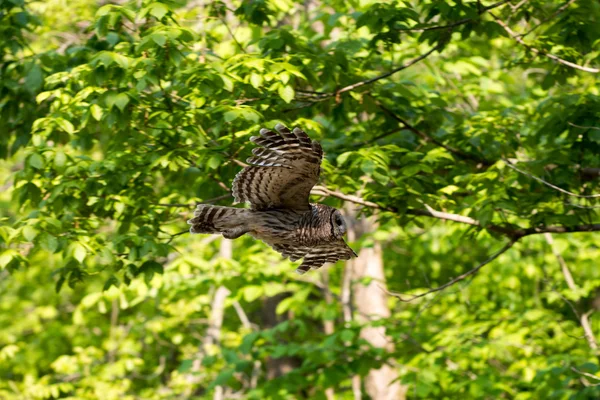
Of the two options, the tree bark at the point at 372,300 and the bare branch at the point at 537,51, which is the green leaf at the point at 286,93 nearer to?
the bare branch at the point at 537,51

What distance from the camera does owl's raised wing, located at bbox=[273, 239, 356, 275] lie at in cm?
511

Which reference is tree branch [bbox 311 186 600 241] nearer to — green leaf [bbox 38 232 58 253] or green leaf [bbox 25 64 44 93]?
green leaf [bbox 38 232 58 253]

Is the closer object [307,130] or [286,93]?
[286,93]

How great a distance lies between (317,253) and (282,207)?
0.48 m

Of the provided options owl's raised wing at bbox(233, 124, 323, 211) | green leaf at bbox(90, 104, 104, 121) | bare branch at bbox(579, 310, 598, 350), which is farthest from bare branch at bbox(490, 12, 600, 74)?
green leaf at bbox(90, 104, 104, 121)

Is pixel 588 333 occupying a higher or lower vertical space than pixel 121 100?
lower

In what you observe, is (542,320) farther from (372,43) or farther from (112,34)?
(112,34)

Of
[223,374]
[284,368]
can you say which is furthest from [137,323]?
[223,374]

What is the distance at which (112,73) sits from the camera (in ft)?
18.8

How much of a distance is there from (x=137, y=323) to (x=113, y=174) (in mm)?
8349

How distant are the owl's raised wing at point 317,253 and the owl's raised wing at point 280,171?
11.2 inches

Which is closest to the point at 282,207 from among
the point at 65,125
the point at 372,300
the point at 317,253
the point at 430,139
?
the point at 317,253

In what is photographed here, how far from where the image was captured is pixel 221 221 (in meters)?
5.00

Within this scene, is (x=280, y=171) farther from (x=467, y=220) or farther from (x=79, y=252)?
(x=467, y=220)
